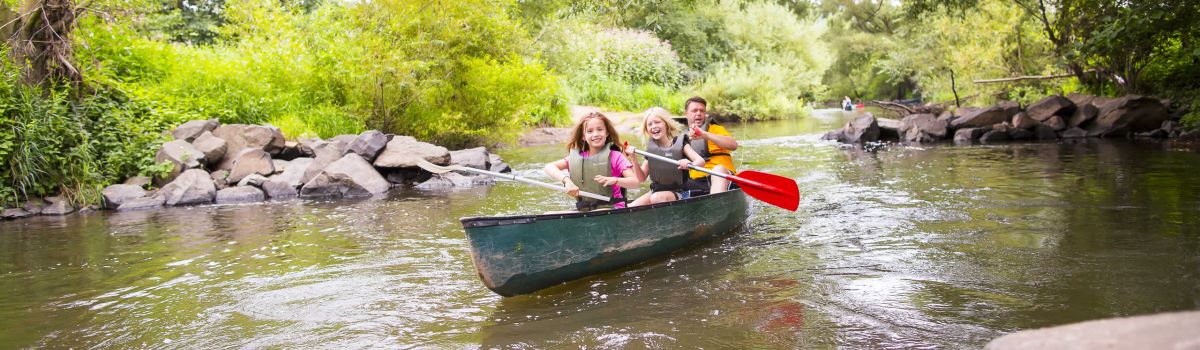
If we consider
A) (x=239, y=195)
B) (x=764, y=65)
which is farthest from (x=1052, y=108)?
(x=764, y=65)

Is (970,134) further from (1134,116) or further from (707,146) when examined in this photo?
(707,146)

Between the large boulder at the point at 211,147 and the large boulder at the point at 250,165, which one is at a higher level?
the large boulder at the point at 211,147

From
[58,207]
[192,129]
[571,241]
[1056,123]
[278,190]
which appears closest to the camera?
[571,241]

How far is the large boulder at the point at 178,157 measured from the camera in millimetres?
9852

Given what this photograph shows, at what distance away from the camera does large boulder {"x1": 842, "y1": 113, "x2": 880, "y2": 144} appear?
53.3ft

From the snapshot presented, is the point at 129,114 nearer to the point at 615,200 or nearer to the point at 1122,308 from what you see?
the point at 615,200

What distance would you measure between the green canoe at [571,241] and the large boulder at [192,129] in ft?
24.8

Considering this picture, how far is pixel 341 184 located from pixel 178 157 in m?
1.93

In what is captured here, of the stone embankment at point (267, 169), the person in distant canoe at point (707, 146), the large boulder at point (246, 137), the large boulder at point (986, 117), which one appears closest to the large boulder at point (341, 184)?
the stone embankment at point (267, 169)

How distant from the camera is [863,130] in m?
16.3

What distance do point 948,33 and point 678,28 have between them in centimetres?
977

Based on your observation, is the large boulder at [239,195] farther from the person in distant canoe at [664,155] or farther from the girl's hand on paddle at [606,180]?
the girl's hand on paddle at [606,180]

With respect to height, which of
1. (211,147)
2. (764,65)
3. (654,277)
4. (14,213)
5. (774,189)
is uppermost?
(764,65)

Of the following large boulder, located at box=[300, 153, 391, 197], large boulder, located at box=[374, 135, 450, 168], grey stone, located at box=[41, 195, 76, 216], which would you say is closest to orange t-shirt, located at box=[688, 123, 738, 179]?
large boulder, located at box=[300, 153, 391, 197]
